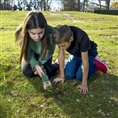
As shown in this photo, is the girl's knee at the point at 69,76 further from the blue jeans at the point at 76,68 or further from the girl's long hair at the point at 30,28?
the girl's long hair at the point at 30,28

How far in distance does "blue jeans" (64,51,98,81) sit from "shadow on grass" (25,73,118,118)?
0.09 m

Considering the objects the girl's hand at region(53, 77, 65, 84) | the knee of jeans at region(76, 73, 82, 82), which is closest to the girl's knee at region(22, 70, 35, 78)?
the girl's hand at region(53, 77, 65, 84)

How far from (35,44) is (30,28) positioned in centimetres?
55

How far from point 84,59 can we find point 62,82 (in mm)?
597

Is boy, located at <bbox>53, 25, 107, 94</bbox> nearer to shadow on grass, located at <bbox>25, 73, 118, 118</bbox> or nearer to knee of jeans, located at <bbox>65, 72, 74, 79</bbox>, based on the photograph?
knee of jeans, located at <bbox>65, 72, 74, 79</bbox>

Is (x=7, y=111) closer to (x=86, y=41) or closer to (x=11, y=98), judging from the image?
(x=11, y=98)

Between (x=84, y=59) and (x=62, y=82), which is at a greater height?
(x=84, y=59)

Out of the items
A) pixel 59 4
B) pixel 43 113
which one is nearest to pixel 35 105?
pixel 43 113

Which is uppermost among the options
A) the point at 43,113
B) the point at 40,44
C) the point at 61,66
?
the point at 40,44

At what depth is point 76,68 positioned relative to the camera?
3891 mm

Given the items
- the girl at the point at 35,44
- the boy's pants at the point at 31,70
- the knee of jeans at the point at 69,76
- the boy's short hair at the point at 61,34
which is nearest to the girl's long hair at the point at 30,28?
the girl at the point at 35,44

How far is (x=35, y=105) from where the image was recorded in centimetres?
320

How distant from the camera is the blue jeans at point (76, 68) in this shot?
147 inches

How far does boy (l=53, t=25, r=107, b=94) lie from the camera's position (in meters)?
3.01
